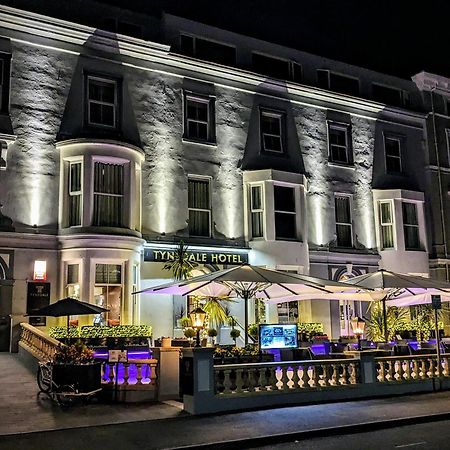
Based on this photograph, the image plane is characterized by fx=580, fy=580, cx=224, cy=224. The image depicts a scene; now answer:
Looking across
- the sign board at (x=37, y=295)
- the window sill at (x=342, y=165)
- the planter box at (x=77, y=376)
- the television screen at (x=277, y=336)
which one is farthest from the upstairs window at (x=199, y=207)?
the planter box at (x=77, y=376)

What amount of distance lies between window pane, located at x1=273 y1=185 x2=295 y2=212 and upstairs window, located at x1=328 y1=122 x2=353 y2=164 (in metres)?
3.50

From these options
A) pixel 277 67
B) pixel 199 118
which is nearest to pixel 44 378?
pixel 199 118

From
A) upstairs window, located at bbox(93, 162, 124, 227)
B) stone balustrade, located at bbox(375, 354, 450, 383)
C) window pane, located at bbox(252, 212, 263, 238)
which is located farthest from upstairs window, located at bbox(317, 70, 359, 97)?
stone balustrade, located at bbox(375, 354, 450, 383)

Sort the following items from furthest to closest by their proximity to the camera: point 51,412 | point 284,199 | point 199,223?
point 284,199, point 199,223, point 51,412

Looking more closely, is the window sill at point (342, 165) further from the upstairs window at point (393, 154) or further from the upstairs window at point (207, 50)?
the upstairs window at point (207, 50)

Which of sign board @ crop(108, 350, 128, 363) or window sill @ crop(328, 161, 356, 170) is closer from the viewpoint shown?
sign board @ crop(108, 350, 128, 363)

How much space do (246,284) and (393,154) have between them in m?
16.7

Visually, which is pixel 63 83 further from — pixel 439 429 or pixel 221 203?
pixel 439 429

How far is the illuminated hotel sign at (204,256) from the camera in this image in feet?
73.3

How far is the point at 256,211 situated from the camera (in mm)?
24922

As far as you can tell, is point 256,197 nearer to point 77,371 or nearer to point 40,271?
point 40,271

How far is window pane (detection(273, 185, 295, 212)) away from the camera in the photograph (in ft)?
83.9

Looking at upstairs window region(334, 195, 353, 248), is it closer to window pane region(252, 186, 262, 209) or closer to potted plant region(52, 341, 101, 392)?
window pane region(252, 186, 262, 209)

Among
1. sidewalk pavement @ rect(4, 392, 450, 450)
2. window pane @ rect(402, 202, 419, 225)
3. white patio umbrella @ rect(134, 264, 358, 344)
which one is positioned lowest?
sidewalk pavement @ rect(4, 392, 450, 450)
